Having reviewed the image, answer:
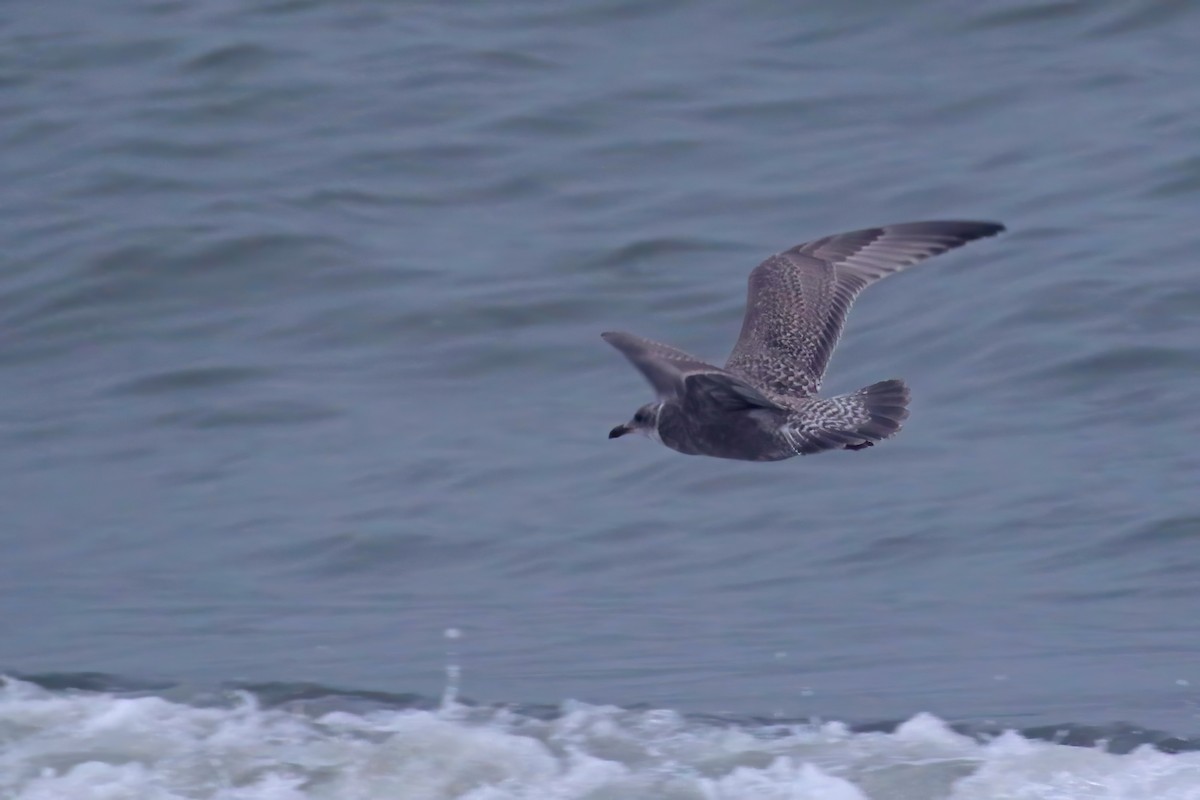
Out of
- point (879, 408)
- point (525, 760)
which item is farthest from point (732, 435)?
point (525, 760)

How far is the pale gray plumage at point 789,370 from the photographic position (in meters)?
7.05

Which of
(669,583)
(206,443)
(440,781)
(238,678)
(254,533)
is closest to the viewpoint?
(440,781)

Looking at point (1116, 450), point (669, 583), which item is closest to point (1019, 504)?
point (1116, 450)

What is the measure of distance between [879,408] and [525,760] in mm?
1948

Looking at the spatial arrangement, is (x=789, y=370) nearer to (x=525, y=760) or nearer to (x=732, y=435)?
(x=732, y=435)

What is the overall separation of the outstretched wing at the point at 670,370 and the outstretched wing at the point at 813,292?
0.94 metres

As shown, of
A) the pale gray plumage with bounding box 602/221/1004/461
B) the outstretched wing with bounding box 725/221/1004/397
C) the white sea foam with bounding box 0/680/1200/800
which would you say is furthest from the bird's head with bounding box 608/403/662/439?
the white sea foam with bounding box 0/680/1200/800

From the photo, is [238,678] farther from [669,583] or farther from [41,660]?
[669,583]

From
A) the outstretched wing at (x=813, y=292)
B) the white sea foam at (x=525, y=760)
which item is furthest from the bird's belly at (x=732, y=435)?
the white sea foam at (x=525, y=760)

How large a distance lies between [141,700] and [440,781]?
1600mm

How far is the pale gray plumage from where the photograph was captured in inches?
Result: 278

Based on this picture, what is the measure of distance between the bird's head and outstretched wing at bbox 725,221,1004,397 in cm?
51

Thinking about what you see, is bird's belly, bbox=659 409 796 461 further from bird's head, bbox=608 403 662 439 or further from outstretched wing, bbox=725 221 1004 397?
outstretched wing, bbox=725 221 1004 397

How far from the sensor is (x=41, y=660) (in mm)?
9344
